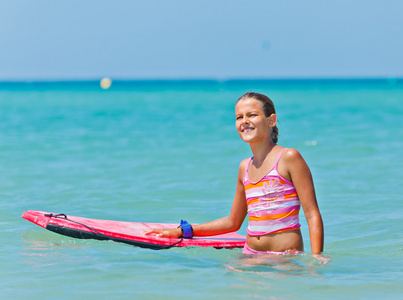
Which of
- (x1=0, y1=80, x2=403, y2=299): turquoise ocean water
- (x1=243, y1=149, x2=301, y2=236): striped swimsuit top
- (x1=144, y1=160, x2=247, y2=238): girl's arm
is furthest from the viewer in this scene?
(x1=144, y1=160, x2=247, y2=238): girl's arm

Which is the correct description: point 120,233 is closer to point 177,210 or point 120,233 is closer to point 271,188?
point 271,188

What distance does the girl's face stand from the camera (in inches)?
152

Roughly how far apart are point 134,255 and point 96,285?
70 centimetres

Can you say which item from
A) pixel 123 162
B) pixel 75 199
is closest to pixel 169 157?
pixel 123 162

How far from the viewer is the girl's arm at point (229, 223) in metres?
4.08

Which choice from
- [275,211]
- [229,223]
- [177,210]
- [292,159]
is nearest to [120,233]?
[229,223]

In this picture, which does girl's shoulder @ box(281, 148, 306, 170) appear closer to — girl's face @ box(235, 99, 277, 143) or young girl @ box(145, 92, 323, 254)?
young girl @ box(145, 92, 323, 254)

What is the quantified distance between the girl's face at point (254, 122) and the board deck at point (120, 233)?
1020mm

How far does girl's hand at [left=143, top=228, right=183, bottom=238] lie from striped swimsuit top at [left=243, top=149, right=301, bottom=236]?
884 mm

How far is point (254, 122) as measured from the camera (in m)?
3.85

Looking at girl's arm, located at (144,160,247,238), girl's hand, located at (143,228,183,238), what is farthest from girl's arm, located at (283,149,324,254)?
girl's hand, located at (143,228,183,238)

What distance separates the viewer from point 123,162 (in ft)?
35.4

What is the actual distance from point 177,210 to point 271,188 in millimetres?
3092

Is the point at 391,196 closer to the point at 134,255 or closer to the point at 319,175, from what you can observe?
the point at 319,175
